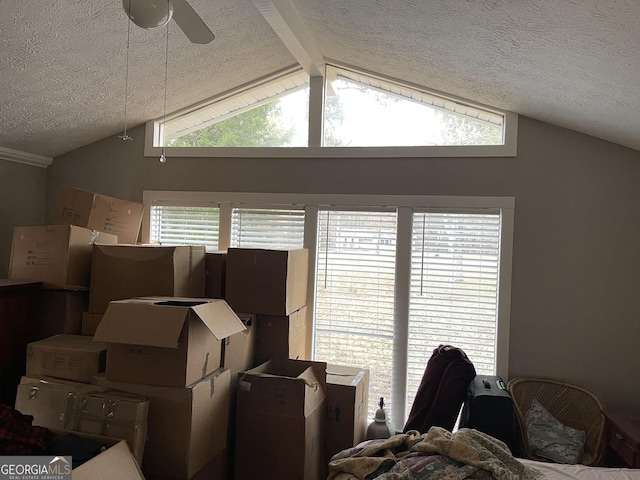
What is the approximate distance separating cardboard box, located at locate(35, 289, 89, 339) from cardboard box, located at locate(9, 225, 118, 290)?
92 millimetres

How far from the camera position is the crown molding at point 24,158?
337 centimetres

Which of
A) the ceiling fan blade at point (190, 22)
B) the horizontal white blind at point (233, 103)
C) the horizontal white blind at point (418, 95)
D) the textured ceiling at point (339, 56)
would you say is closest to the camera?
the ceiling fan blade at point (190, 22)

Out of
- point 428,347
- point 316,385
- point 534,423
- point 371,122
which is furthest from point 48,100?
point 534,423

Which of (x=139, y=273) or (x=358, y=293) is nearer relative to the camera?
(x=139, y=273)

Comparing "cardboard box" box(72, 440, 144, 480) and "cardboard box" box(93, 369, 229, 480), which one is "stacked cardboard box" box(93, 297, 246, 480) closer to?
"cardboard box" box(93, 369, 229, 480)

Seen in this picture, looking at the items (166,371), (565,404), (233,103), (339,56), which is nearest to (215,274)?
(166,371)

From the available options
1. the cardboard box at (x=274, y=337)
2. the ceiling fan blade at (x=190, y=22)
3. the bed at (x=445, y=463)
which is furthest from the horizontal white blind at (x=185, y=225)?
the bed at (x=445, y=463)

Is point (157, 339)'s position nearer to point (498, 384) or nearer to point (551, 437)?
point (498, 384)

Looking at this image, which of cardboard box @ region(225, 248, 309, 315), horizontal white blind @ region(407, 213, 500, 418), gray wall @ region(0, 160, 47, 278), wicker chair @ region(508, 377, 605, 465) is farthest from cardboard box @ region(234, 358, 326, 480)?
gray wall @ region(0, 160, 47, 278)

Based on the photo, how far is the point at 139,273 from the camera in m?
2.65

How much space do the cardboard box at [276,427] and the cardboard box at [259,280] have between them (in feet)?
Answer: 1.37

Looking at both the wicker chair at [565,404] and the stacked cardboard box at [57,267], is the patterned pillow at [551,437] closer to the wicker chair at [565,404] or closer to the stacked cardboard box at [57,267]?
the wicker chair at [565,404]

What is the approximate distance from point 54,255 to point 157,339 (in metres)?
1.16

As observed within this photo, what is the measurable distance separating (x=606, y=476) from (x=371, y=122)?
2.48 meters
